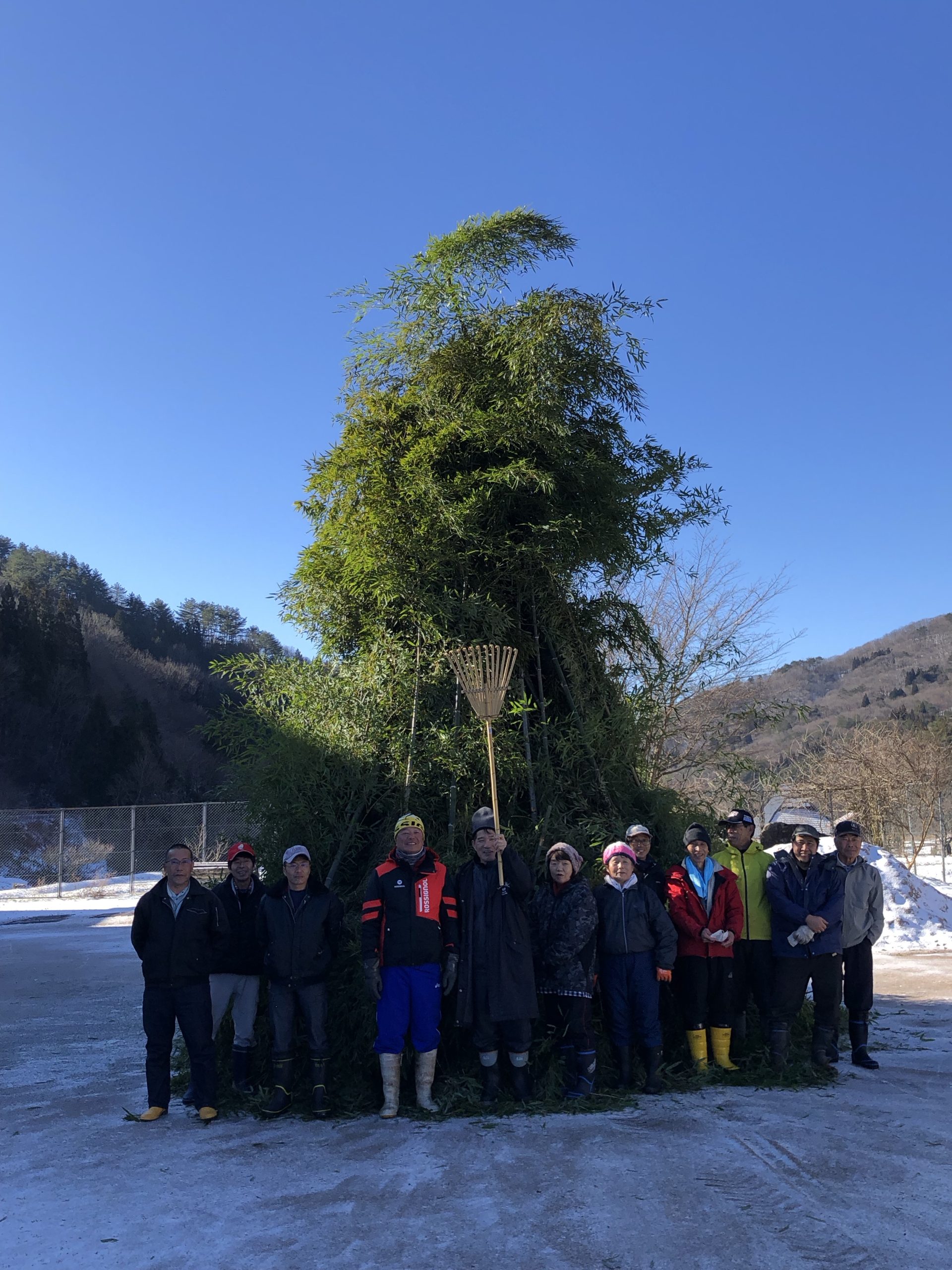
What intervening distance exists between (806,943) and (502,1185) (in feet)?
8.88

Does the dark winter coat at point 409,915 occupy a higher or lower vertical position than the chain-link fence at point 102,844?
higher

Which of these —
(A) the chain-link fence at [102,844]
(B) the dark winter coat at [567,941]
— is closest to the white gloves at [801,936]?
(B) the dark winter coat at [567,941]

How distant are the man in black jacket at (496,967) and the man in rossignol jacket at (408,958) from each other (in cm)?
12

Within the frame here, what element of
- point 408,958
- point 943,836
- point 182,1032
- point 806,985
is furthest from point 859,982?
point 943,836

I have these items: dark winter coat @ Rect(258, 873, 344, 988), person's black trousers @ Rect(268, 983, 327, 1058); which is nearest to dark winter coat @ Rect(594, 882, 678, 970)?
dark winter coat @ Rect(258, 873, 344, 988)

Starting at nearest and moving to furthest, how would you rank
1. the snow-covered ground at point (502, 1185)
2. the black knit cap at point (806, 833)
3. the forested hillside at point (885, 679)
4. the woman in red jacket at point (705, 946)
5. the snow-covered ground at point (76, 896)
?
A: the snow-covered ground at point (502, 1185) < the woman in red jacket at point (705, 946) < the black knit cap at point (806, 833) < the snow-covered ground at point (76, 896) < the forested hillside at point (885, 679)

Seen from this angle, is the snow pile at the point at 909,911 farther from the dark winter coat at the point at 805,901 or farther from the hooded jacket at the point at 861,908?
the dark winter coat at the point at 805,901

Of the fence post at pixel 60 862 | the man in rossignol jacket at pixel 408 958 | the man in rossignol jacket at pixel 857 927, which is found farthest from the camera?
the fence post at pixel 60 862

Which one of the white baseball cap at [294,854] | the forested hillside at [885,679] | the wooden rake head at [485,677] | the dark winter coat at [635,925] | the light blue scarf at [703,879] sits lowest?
the dark winter coat at [635,925]

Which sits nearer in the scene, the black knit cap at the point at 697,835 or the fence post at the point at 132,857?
the black knit cap at the point at 697,835

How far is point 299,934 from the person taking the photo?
537 centimetres

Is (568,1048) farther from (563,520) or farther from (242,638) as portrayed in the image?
(242,638)

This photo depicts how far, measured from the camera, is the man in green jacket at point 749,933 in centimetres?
608

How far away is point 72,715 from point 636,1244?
55.2 meters
